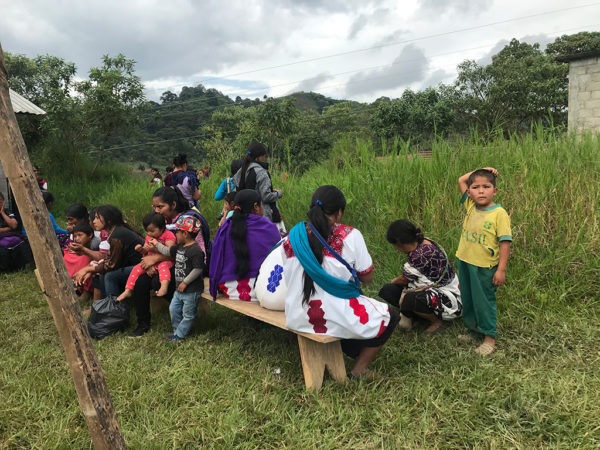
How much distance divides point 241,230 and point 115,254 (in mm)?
1571

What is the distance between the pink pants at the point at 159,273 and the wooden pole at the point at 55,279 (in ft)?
6.35

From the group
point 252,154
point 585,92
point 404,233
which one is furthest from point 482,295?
point 585,92

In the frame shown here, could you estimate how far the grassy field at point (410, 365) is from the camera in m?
2.25

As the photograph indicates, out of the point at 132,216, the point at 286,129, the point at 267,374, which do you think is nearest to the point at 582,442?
the point at 267,374

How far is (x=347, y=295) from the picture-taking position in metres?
2.54

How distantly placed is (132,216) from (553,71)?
81.8ft

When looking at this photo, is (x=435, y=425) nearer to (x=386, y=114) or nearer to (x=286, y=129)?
(x=286, y=129)

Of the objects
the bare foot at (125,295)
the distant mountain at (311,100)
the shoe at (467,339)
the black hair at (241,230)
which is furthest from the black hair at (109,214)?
the distant mountain at (311,100)

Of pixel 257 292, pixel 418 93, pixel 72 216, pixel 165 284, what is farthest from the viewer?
pixel 418 93

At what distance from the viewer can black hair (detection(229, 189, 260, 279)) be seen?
3.32m

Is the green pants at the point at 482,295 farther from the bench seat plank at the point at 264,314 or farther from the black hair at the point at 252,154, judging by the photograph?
the black hair at the point at 252,154

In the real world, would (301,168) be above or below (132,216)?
above

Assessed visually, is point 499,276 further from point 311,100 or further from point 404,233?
point 311,100

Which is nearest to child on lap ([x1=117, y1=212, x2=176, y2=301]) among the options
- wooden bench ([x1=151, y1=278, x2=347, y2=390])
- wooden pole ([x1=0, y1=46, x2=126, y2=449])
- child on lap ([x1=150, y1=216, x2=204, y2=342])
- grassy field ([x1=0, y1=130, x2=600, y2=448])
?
child on lap ([x1=150, y1=216, x2=204, y2=342])
